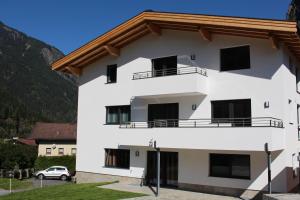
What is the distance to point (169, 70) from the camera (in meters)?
23.1

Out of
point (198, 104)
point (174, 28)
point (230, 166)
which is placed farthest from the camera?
point (174, 28)

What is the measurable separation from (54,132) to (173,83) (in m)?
36.4

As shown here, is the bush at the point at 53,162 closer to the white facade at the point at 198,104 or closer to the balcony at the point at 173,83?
the white facade at the point at 198,104

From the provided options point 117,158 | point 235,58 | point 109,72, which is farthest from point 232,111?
point 109,72

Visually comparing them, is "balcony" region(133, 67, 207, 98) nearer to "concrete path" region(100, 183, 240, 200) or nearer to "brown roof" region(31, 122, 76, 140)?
"concrete path" region(100, 183, 240, 200)

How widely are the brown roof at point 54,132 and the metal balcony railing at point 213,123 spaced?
3040cm

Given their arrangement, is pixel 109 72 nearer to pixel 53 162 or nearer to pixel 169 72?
pixel 169 72

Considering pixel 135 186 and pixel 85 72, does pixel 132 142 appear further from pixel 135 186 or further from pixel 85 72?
pixel 85 72

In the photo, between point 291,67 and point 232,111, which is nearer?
point 232,111

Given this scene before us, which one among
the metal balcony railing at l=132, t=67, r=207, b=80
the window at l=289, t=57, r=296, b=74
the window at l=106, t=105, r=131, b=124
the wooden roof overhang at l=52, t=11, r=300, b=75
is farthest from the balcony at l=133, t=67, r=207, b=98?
the window at l=289, t=57, r=296, b=74

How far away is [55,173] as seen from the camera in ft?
120

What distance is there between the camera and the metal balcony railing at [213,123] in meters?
19.3

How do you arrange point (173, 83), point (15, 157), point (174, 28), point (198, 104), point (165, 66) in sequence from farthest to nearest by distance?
point (15, 157) → point (165, 66) → point (174, 28) → point (198, 104) → point (173, 83)

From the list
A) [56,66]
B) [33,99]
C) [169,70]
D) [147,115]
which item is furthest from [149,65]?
[33,99]
